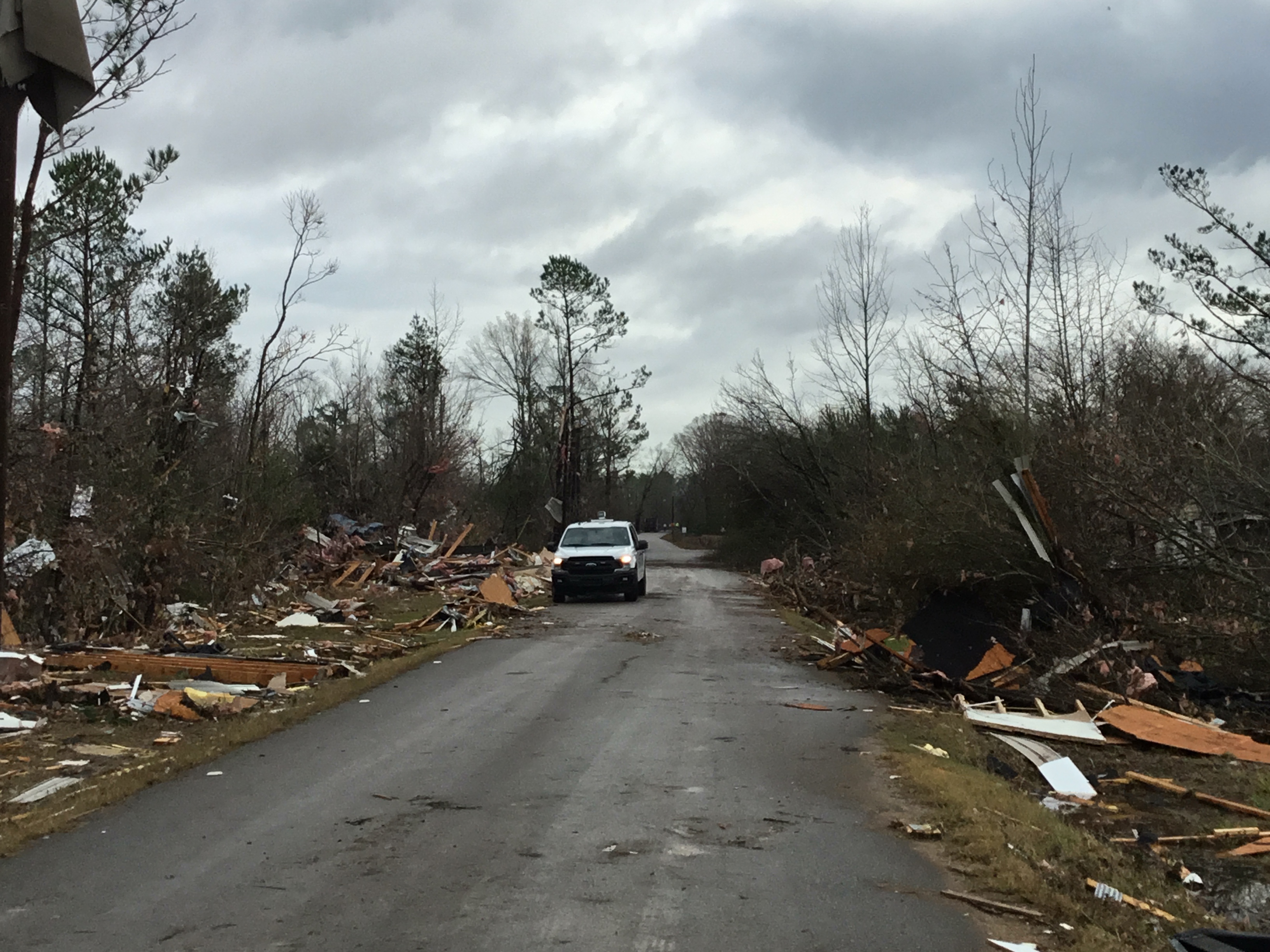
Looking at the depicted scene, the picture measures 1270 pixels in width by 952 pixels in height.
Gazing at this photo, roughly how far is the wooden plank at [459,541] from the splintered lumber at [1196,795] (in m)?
28.8

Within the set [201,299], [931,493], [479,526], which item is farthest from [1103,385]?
[479,526]

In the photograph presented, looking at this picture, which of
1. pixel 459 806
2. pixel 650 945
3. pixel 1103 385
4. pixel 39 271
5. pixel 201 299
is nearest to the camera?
pixel 650 945

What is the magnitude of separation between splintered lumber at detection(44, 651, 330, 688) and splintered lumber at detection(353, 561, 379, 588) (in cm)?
1440

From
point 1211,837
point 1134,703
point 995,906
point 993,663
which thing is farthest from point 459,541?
point 995,906

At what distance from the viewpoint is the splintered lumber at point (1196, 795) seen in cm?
738

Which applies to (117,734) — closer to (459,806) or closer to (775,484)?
(459,806)

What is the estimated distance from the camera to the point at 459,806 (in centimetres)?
691

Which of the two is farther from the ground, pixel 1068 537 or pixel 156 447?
pixel 156 447

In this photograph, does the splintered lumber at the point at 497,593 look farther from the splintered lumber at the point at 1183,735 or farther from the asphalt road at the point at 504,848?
the splintered lumber at the point at 1183,735

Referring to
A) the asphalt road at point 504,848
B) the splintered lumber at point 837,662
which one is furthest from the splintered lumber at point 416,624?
the asphalt road at point 504,848

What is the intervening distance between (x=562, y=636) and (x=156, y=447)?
750 centimetres

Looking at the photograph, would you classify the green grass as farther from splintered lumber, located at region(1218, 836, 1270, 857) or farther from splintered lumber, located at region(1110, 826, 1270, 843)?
splintered lumber, located at region(1218, 836, 1270, 857)

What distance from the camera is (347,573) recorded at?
1099 inches

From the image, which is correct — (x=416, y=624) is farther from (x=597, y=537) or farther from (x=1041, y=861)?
(x=1041, y=861)
